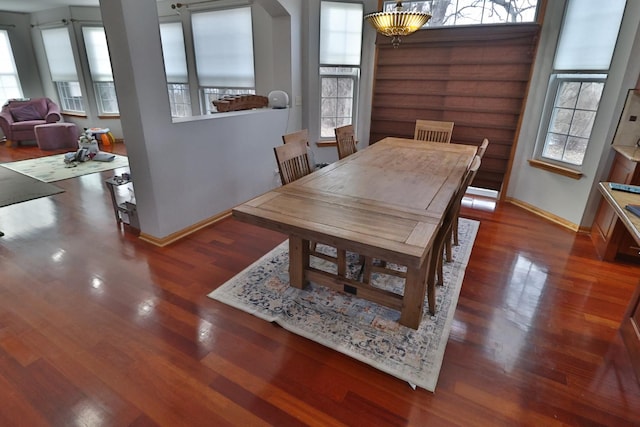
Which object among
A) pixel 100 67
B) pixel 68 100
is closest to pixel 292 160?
pixel 100 67

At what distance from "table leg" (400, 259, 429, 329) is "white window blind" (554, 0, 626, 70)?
120 inches

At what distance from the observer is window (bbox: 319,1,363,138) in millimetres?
4504

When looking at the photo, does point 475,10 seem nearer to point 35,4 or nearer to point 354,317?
point 354,317

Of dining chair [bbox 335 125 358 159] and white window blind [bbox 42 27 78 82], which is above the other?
white window blind [bbox 42 27 78 82]

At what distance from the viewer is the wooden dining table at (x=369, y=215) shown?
5.01 feet

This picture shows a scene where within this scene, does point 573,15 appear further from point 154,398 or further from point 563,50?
point 154,398

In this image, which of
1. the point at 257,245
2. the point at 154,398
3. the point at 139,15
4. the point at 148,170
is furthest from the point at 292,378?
the point at 139,15

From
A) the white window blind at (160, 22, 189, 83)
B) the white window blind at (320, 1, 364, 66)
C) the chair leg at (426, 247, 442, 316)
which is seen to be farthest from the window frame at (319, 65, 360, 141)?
the chair leg at (426, 247, 442, 316)

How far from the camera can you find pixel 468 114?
4371 mm

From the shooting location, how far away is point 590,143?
3.36 m

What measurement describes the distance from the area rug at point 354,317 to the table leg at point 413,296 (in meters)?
0.06

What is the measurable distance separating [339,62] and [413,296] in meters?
3.79

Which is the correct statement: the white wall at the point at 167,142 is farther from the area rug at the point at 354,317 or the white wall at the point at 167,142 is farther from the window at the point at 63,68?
the window at the point at 63,68

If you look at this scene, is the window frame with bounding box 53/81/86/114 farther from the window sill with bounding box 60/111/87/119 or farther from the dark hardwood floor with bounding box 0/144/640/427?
the dark hardwood floor with bounding box 0/144/640/427
